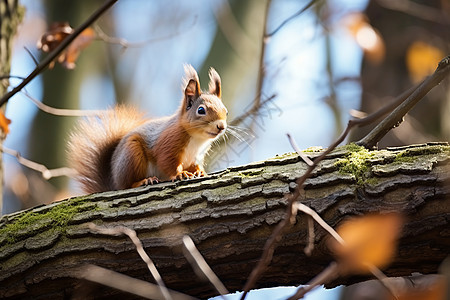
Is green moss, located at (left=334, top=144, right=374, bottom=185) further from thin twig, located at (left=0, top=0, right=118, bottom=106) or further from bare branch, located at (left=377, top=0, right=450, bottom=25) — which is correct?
bare branch, located at (left=377, top=0, right=450, bottom=25)

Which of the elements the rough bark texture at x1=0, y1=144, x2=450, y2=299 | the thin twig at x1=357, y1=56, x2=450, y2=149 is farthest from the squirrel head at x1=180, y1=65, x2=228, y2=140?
the thin twig at x1=357, y1=56, x2=450, y2=149

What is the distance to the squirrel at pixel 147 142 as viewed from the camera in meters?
3.07

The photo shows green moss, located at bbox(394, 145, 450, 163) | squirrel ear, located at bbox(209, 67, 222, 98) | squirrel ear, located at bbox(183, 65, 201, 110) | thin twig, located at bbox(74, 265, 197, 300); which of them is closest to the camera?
thin twig, located at bbox(74, 265, 197, 300)

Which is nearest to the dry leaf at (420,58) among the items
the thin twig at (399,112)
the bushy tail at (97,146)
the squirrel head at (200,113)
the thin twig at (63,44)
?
the squirrel head at (200,113)

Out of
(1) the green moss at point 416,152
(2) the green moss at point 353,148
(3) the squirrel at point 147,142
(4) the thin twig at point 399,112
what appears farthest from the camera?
(3) the squirrel at point 147,142

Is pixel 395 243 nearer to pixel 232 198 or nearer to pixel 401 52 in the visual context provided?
pixel 232 198

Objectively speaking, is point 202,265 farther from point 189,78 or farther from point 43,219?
point 189,78

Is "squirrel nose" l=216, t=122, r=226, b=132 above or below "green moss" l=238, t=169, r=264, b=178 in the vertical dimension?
above

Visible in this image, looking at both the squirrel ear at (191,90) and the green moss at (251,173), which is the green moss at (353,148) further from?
the squirrel ear at (191,90)

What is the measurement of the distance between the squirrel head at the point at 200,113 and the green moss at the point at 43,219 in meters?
0.84

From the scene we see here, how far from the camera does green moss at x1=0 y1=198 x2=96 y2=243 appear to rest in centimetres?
238

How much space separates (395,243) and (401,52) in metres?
2.91

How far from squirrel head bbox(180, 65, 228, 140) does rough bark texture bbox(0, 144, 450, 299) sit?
70 centimetres

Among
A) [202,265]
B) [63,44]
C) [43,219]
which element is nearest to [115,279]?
[202,265]
